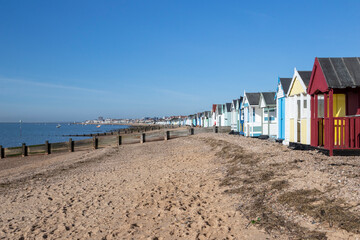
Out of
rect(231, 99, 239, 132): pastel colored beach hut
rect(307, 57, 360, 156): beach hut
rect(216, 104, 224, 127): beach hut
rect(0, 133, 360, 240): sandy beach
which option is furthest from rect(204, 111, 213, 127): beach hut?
rect(307, 57, 360, 156): beach hut

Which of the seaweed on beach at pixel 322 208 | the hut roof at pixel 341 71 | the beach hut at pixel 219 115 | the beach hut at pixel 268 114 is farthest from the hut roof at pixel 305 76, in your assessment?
the beach hut at pixel 219 115

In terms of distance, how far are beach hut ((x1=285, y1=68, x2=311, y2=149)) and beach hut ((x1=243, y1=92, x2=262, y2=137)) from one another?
853 centimetres

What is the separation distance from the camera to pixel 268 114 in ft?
71.4

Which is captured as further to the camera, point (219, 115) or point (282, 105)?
point (219, 115)

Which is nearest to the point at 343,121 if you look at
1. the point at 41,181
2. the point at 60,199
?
the point at 60,199

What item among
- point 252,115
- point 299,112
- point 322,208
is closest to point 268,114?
point 252,115

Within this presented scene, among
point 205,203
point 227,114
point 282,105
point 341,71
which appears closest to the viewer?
point 205,203

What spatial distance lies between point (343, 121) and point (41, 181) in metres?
13.3

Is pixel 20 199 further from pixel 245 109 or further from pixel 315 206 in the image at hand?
pixel 245 109

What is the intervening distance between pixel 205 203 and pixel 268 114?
15.4 meters

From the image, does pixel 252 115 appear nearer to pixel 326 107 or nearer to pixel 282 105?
pixel 282 105

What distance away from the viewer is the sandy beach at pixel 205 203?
5496mm

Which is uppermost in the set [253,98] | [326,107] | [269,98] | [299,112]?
[253,98]

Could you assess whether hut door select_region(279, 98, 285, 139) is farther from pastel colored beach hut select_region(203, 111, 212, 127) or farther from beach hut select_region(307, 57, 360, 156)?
pastel colored beach hut select_region(203, 111, 212, 127)
